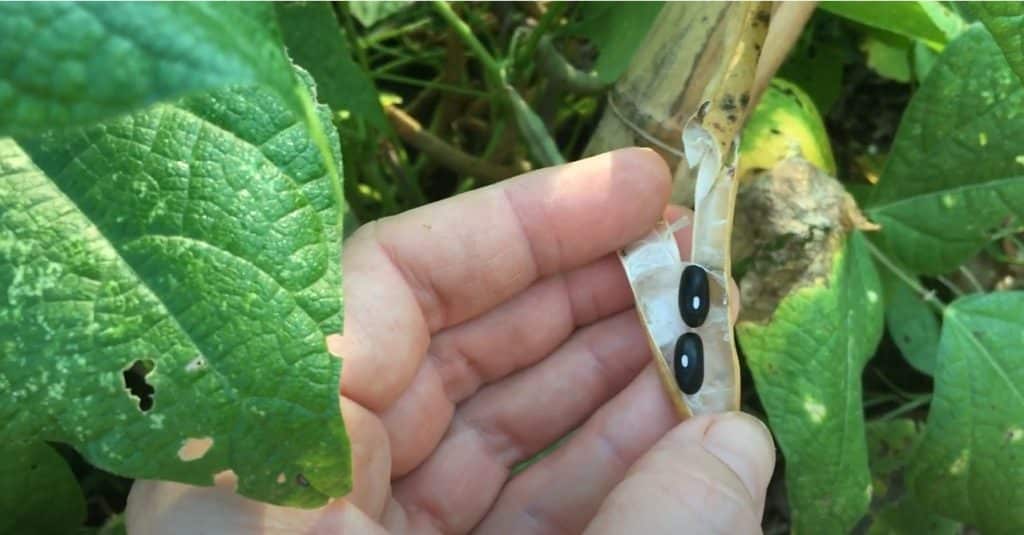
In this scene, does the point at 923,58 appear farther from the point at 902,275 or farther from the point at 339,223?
the point at 339,223

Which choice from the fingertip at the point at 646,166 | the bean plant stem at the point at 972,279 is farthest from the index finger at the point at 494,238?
the bean plant stem at the point at 972,279

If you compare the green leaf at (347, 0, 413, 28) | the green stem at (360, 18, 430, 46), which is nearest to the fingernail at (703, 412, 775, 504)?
the green leaf at (347, 0, 413, 28)

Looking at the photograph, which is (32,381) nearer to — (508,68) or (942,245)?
(508,68)

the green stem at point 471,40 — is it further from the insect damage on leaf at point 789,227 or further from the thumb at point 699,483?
the thumb at point 699,483

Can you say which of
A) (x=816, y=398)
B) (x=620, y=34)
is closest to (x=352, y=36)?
(x=620, y=34)

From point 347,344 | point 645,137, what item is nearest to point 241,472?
point 347,344

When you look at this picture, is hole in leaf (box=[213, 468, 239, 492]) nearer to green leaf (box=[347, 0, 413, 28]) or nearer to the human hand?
the human hand
